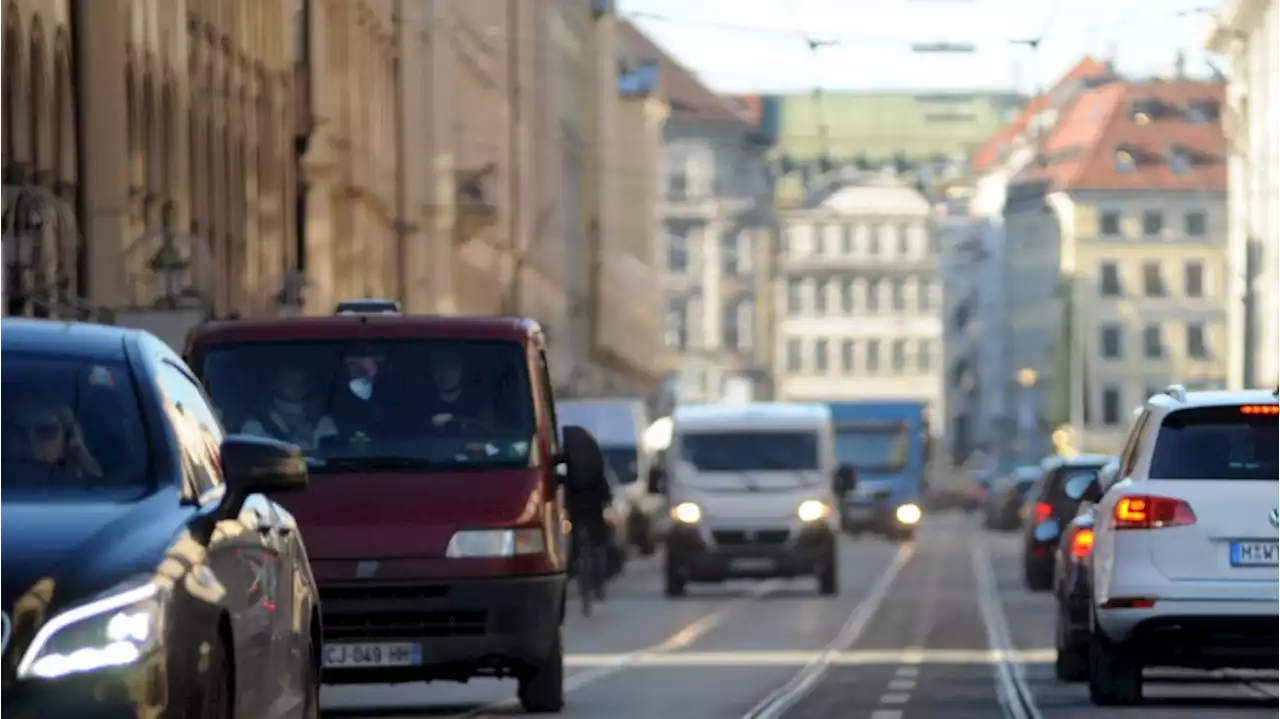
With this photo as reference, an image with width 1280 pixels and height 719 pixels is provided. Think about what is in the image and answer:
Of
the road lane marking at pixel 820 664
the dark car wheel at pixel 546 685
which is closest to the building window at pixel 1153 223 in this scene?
the road lane marking at pixel 820 664

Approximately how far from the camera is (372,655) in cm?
1906

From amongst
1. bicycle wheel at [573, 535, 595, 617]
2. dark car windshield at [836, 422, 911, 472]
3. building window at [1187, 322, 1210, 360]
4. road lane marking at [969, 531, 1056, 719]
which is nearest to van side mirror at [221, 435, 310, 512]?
road lane marking at [969, 531, 1056, 719]

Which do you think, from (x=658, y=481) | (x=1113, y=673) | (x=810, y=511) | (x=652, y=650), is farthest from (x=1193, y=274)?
(x=1113, y=673)

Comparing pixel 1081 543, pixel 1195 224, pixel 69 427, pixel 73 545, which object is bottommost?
pixel 1081 543

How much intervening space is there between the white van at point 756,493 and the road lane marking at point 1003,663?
2.15m

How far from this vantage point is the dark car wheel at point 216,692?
10.1 m

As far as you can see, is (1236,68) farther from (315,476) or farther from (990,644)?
(315,476)

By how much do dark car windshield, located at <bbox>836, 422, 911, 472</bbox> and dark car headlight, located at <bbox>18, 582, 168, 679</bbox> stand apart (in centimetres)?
7572

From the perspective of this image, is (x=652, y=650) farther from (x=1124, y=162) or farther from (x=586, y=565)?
(x=1124, y=162)

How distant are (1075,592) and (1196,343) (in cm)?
16052

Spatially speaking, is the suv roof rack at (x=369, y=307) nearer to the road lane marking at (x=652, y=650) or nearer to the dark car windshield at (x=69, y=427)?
the road lane marking at (x=652, y=650)

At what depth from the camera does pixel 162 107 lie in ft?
145

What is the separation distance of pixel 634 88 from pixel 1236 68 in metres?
25.0

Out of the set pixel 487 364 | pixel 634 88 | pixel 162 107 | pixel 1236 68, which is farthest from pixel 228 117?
pixel 634 88
